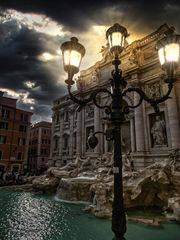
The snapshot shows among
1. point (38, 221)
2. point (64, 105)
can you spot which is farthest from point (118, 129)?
point (64, 105)

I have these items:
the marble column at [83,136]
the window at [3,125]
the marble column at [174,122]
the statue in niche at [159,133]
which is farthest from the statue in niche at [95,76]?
the window at [3,125]

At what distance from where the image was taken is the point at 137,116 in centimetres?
1550

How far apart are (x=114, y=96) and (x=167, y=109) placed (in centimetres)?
1202

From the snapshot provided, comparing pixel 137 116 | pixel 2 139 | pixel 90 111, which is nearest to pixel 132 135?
pixel 137 116

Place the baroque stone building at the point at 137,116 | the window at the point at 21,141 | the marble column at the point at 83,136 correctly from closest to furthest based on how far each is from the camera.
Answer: the baroque stone building at the point at 137,116
the marble column at the point at 83,136
the window at the point at 21,141

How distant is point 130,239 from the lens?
5383 millimetres

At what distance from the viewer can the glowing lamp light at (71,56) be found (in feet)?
11.6

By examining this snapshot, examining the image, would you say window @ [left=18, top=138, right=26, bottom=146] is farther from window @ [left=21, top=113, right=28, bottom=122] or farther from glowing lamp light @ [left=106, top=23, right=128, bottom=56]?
glowing lamp light @ [left=106, top=23, right=128, bottom=56]

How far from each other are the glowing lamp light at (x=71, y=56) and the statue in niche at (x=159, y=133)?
12451 millimetres

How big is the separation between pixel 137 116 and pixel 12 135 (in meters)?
20.4

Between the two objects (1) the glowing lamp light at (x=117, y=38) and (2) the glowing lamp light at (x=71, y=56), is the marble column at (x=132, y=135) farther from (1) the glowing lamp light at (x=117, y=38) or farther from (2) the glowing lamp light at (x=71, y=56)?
(2) the glowing lamp light at (x=71, y=56)

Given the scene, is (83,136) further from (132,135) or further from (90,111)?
(132,135)

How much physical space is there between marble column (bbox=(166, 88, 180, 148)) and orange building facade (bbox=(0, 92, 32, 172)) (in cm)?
2290

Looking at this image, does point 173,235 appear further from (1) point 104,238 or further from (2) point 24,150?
(2) point 24,150
